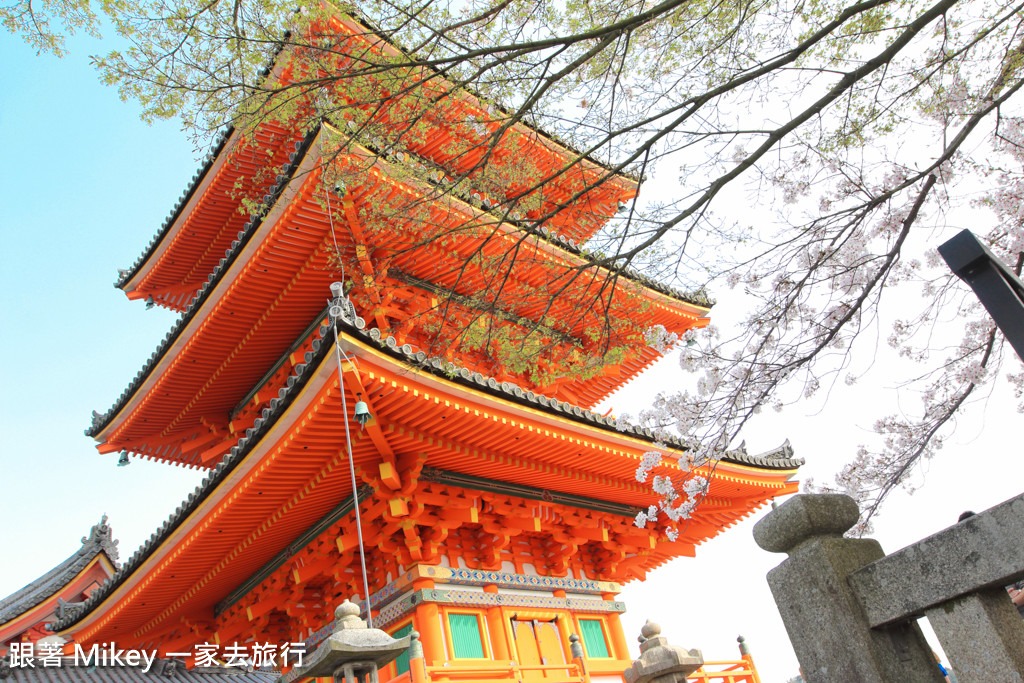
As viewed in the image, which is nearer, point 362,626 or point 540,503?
point 362,626

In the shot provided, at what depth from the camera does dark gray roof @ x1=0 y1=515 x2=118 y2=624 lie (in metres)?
15.3

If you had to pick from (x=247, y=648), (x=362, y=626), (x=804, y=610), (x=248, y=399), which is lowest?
(x=804, y=610)

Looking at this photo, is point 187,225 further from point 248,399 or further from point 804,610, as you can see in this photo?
point 804,610

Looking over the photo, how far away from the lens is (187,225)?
39.0 ft

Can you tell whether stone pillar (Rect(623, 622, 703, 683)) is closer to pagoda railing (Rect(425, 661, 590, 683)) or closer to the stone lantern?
pagoda railing (Rect(425, 661, 590, 683))

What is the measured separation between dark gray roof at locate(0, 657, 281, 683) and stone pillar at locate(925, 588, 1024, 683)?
40.2 feet

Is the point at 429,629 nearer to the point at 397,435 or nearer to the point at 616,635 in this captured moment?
the point at 397,435

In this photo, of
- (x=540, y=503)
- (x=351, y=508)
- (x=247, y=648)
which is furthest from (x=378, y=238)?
(x=247, y=648)

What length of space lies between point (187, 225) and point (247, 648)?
709 cm

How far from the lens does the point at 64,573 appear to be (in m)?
16.1

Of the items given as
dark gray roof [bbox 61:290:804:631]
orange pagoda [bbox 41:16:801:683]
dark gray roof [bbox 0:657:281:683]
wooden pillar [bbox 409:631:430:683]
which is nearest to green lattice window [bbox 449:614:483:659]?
orange pagoda [bbox 41:16:801:683]

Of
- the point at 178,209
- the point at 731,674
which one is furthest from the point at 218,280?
the point at 731,674

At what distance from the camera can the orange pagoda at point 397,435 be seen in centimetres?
662

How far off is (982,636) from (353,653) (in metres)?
3.90
